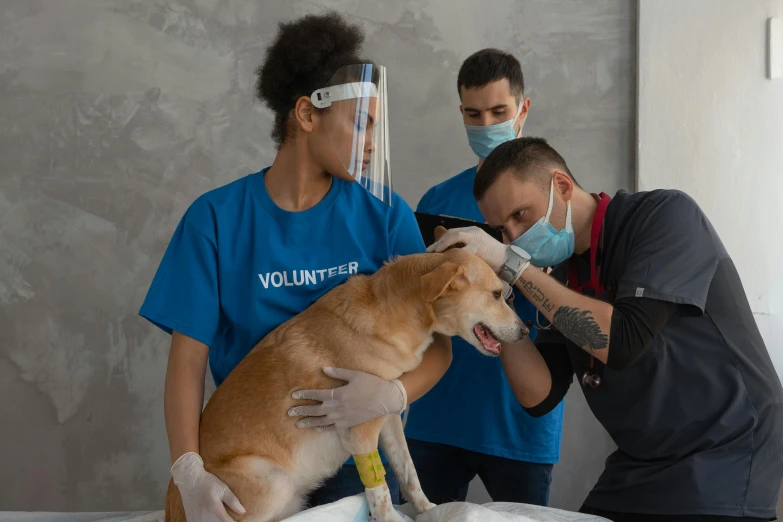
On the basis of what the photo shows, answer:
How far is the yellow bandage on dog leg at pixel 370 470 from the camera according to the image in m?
Answer: 1.52

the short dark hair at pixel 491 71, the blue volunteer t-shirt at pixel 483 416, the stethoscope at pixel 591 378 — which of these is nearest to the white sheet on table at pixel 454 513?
the stethoscope at pixel 591 378

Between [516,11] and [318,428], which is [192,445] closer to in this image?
[318,428]

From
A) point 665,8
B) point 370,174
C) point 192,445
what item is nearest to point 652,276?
point 370,174

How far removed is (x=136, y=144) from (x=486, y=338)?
6.92 ft

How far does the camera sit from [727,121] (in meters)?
3.01

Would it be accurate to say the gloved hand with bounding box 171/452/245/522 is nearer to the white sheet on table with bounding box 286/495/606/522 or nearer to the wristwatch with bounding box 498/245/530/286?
the white sheet on table with bounding box 286/495/606/522

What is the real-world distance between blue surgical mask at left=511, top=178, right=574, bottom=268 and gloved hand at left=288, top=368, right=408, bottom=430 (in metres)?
0.48

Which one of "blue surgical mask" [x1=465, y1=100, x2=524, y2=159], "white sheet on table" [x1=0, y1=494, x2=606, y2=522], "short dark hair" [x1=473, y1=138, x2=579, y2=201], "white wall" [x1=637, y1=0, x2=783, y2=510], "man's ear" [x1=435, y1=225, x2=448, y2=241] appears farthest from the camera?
"white wall" [x1=637, y1=0, x2=783, y2=510]

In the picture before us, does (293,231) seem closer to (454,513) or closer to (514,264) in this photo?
(514,264)

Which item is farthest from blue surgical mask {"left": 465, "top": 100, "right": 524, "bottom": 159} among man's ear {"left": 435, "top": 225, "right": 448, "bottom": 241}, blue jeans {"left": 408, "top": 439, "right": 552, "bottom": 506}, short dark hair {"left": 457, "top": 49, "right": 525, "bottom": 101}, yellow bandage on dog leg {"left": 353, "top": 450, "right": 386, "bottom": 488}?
yellow bandage on dog leg {"left": 353, "top": 450, "right": 386, "bottom": 488}

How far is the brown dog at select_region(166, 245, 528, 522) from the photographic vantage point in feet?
5.02

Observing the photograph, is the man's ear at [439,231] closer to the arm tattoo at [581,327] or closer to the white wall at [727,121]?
the arm tattoo at [581,327]

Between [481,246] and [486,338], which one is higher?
[481,246]

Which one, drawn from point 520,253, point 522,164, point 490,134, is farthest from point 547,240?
point 490,134
